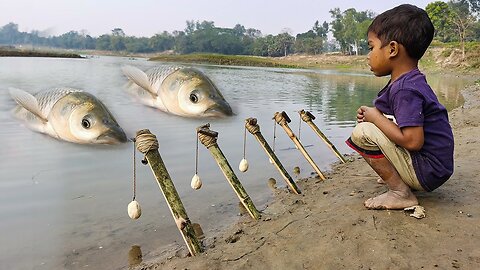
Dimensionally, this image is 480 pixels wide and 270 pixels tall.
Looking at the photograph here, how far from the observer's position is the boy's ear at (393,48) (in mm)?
2344

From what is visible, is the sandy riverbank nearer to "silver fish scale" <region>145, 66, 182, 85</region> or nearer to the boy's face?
the boy's face

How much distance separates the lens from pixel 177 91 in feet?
9.87

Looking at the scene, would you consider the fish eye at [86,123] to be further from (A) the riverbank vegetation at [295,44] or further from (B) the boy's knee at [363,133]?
(A) the riverbank vegetation at [295,44]

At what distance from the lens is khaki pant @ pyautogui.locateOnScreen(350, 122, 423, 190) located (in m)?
2.44

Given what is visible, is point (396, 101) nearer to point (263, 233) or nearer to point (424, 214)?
point (424, 214)

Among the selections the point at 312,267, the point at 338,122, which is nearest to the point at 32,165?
the point at 312,267

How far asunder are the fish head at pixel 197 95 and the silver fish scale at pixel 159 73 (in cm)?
7

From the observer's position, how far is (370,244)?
2176 millimetres

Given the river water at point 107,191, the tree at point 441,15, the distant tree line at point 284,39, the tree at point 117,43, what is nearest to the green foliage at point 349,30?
the distant tree line at point 284,39

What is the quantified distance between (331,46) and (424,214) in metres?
103

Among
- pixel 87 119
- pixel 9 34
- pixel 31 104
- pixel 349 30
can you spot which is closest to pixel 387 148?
pixel 87 119

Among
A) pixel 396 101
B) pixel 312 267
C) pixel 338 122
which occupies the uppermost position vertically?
pixel 396 101

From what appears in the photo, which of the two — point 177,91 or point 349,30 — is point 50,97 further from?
point 349,30

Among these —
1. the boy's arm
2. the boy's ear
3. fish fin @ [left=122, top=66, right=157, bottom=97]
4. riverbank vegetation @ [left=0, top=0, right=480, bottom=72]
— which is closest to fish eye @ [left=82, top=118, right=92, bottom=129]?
fish fin @ [left=122, top=66, right=157, bottom=97]
